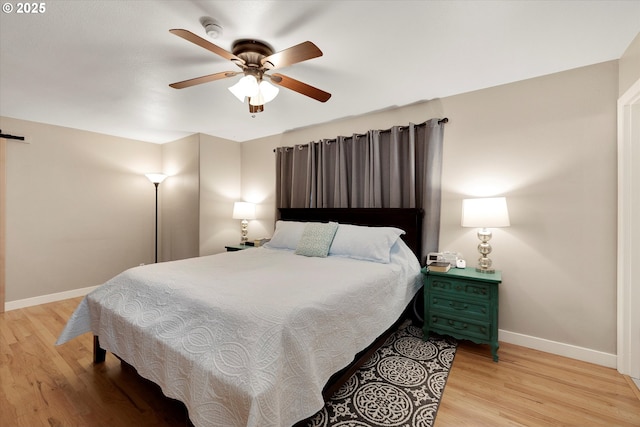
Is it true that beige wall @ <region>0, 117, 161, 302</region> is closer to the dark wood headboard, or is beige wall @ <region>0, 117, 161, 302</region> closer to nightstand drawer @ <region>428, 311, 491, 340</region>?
the dark wood headboard

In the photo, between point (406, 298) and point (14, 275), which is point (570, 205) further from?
point (14, 275)

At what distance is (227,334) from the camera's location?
133cm

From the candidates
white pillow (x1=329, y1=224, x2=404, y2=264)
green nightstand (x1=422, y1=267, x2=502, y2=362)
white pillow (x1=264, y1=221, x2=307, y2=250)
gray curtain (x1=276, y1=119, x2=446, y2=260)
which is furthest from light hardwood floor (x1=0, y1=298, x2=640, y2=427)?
white pillow (x1=264, y1=221, x2=307, y2=250)

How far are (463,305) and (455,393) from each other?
77cm

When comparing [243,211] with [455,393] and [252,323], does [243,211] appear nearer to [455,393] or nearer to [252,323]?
[252,323]

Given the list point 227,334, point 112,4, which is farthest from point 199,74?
point 227,334

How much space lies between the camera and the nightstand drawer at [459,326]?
2336 millimetres

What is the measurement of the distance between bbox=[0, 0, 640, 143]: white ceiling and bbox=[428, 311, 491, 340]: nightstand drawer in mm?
2129

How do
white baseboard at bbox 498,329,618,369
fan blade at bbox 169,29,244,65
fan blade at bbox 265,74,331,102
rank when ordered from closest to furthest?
fan blade at bbox 169,29,244,65 → fan blade at bbox 265,74,331,102 → white baseboard at bbox 498,329,618,369

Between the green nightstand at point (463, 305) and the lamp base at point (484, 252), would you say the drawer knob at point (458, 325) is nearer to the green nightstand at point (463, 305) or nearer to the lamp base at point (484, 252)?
the green nightstand at point (463, 305)

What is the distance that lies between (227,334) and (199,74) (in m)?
2.19

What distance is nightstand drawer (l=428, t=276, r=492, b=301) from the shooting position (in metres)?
2.33

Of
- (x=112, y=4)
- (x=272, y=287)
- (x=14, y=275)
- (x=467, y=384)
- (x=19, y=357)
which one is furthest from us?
(x=14, y=275)

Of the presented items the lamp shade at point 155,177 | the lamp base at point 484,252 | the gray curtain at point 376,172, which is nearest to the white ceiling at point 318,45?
the gray curtain at point 376,172
